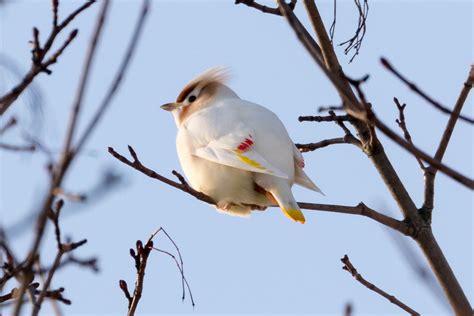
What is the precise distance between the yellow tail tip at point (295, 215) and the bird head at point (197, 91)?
5.47 ft

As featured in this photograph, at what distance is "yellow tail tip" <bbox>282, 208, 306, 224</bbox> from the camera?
4.51m

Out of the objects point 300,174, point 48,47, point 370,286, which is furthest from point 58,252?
point 300,174

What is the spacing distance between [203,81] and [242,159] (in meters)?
1.56

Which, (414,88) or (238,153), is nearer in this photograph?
(414,88)

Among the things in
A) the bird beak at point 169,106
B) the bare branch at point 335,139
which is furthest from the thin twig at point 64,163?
the bird beak at point 169,106

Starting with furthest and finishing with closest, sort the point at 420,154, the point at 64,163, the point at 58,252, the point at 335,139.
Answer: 1. the point at 335,139
2. the point at 58,252
3. the point at 420,154
4. the point at 64,163

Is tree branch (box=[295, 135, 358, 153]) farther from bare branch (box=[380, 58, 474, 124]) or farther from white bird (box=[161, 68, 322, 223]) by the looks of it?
bare branch (box=[380, 58, 474, 124])

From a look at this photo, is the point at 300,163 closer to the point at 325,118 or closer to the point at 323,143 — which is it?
the point at 323,143

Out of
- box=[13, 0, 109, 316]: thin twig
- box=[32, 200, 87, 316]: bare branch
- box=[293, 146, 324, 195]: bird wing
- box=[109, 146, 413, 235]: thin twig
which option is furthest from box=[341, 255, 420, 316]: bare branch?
box=[13, 0, 109, 316]: thin twig

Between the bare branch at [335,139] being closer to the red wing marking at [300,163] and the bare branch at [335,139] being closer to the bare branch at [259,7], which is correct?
the red wing marking at [300,163]

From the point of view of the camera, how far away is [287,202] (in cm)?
461

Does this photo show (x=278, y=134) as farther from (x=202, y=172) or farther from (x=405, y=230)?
(x=405, y=230)

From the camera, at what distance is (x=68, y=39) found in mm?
3391

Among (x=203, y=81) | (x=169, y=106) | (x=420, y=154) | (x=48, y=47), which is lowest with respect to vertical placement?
(x=420, y=154)
